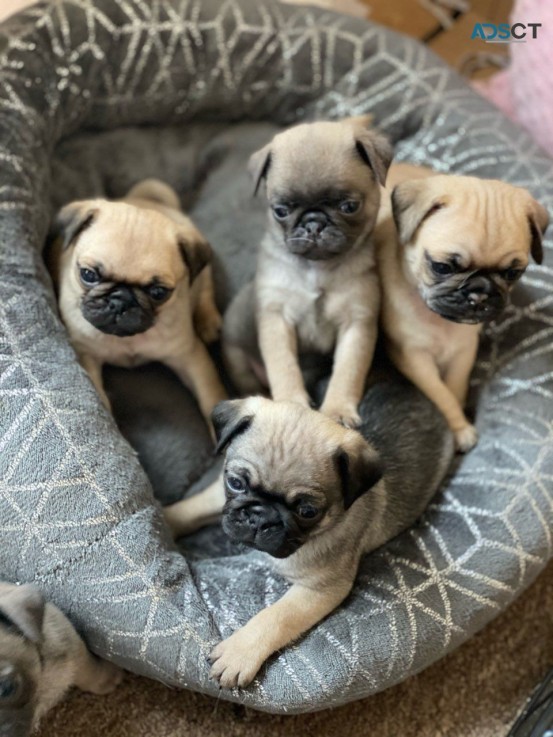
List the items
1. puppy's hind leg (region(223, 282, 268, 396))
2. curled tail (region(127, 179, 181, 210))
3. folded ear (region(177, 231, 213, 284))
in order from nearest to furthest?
folded ear (region(177, 231, 213, 284))
puppy's hind leg (region(223, 282, 268, 396))
curled tail (region(127, 179, 181, 210))

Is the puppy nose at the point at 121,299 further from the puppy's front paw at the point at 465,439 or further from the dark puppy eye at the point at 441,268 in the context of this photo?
the puppy's front paw at the point at 465,439

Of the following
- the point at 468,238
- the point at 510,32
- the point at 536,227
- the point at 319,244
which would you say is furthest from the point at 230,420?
the point at 510,32

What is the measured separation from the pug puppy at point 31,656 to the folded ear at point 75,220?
3.45ft

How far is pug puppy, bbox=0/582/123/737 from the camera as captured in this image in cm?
187

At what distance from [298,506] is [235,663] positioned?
463 mm

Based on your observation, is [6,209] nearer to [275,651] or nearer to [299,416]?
[299,416]

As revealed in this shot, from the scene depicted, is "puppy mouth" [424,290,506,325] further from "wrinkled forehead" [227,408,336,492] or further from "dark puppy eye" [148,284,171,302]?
"dark puppy eye" [148,284,171,302]

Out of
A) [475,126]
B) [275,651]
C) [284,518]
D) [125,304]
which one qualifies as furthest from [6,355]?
[475,126]

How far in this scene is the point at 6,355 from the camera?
2.24m

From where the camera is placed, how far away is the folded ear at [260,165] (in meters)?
2.36

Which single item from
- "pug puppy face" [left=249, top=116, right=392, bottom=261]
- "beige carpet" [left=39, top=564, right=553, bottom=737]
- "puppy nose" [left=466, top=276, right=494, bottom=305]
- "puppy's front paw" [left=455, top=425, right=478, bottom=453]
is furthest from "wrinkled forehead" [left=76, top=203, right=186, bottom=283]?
"beige carpet" [left=39, top=564, right=553, bottom=737]

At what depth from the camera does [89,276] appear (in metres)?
2.33

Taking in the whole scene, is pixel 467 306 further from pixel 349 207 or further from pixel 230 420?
pixel 230 420

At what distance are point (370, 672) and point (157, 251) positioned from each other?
4.40 ft
